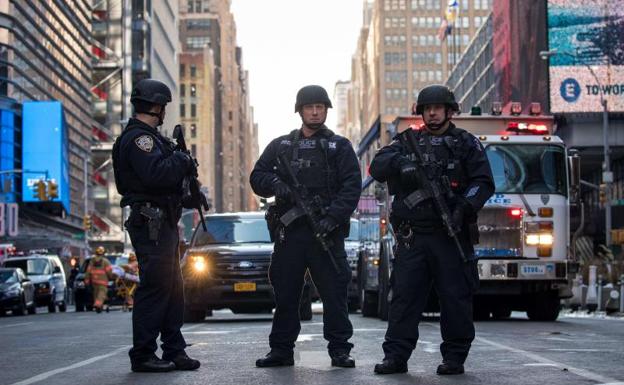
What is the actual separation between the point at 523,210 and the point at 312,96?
31.8 feet

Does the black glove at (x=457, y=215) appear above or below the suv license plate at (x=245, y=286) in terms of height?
above

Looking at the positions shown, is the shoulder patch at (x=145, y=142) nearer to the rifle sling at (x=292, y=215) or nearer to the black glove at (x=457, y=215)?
the rifle sling at (x=292, y=215)

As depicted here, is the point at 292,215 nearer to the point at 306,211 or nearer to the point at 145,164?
the point at 306,211

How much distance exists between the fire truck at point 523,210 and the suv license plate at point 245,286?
2.03 m

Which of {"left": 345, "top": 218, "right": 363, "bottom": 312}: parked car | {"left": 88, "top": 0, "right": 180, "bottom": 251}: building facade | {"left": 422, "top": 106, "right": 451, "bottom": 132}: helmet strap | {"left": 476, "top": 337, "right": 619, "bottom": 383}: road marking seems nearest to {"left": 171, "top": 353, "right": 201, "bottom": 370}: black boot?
{"left": 422, "top": 106, "right": 451, "bottom": 132}: helmet strap

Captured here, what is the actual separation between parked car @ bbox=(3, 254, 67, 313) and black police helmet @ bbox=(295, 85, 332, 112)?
27417mm

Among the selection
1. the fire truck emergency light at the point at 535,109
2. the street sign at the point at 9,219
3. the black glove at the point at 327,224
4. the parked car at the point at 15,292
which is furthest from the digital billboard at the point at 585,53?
the black glove at the point at 327,224

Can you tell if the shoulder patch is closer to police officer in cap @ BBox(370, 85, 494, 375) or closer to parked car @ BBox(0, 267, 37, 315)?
police officer in cap @ BBox(370, 85, 494, 375)

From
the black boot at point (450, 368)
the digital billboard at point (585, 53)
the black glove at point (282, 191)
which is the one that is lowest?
the black boot at point (450, 368)

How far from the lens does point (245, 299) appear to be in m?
18.2

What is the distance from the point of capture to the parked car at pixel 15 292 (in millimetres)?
31688

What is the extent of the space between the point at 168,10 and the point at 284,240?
12922cm

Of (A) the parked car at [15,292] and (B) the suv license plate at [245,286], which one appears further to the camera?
(A) the parked car at [15,292]

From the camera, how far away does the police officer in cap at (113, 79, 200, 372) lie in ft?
28.7
